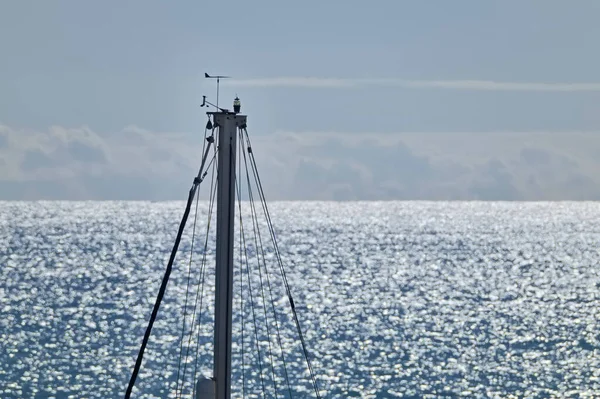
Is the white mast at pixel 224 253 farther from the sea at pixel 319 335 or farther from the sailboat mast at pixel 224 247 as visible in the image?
the sea at pixel 319 335

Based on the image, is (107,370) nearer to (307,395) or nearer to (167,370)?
(167,370)

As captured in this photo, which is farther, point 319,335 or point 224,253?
point 319,335

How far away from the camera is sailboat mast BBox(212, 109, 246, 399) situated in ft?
65.3

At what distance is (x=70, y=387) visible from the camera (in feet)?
241

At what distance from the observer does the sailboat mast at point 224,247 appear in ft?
65.3

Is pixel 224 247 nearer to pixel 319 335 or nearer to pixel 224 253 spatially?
pixel 224 253

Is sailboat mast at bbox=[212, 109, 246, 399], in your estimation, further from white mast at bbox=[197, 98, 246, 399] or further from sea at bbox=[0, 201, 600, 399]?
sea at bbox=[0, 201, 600, 399]

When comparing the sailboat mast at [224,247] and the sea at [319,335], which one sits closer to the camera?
the sailboat mast at [224,247]

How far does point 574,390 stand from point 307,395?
19.8m

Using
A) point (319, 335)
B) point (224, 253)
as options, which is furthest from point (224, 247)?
point (319, 335)

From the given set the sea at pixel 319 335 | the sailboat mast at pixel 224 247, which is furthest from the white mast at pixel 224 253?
the sea at pixel 319 335

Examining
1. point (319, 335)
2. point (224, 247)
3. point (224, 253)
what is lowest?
point (319, 335)

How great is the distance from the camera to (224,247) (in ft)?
65.7

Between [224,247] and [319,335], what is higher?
[224,247]
